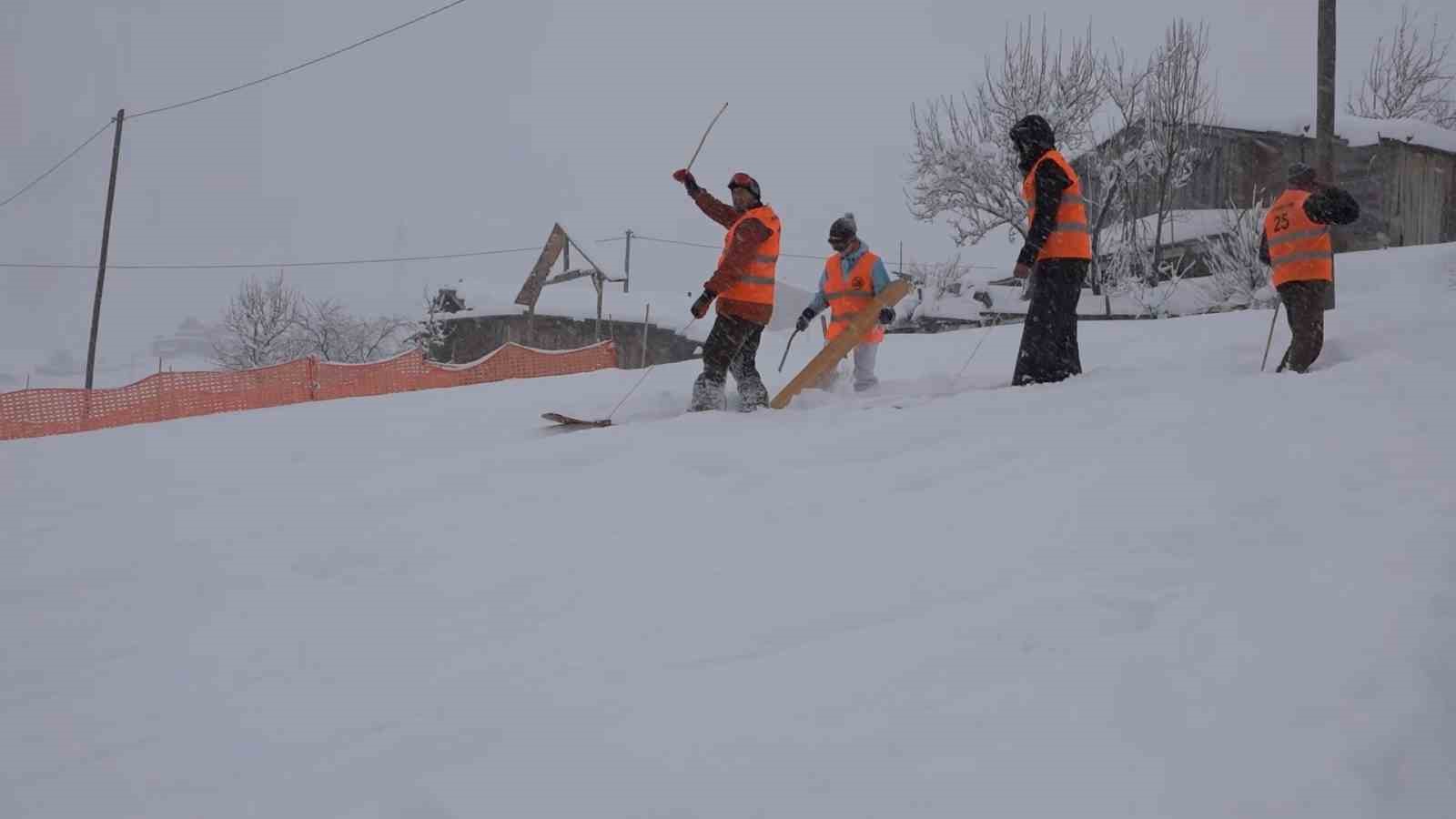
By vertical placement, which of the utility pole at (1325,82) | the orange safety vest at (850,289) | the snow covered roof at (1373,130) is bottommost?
the orange safety vest at (850,289)

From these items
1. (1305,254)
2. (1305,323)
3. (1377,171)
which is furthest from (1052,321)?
(1377,171)

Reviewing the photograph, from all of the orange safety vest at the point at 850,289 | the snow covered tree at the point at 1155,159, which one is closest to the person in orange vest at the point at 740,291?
the orange safety vest at the point at 850,289

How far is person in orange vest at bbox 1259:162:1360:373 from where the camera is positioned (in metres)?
5.49

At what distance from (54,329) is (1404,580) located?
139 meters

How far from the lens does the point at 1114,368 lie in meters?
5.54

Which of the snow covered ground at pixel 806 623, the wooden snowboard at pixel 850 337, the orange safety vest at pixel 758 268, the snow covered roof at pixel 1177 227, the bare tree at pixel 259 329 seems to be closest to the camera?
the snow covered ground at pixel 806 623

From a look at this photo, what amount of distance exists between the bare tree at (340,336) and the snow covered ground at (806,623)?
135ft

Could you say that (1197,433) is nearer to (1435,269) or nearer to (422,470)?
(422,470)

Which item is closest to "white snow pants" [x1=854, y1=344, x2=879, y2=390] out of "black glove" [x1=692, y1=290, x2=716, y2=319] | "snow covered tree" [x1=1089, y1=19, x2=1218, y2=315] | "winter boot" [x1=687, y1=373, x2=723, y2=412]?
"winter boot" [x1=687, y1=373, x2=723, y2=412]

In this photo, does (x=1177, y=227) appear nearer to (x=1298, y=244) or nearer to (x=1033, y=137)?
(x=1298, y=244)

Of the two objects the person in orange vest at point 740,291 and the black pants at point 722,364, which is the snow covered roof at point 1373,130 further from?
the black pants at point 722,364

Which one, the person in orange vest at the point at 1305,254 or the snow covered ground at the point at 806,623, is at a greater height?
the person in orange vest at the point at 1305,254

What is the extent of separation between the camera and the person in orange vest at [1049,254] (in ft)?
17.4

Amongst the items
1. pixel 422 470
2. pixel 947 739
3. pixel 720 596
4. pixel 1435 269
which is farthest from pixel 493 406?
pixel 1435 269
